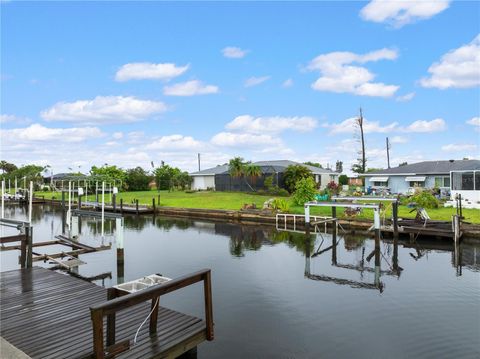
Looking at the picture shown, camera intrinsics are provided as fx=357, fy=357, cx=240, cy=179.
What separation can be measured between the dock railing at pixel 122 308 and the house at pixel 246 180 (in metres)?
38.5

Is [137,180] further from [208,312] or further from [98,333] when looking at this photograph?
[98,333]

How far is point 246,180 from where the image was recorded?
1859 inches

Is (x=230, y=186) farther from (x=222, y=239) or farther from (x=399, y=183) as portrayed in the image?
(x=222, y=239)

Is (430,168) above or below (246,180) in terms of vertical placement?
above

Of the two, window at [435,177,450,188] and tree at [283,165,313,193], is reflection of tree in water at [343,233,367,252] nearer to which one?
window at [435,177,450,188]

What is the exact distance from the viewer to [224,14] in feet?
→ 71.9

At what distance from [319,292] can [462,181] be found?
2118 centimetres

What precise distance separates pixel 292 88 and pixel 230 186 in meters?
17.8

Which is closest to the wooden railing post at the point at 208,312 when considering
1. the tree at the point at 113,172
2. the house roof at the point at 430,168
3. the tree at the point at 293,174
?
the house roof at the point at 430,168

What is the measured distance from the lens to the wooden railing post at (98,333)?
15.1 ft

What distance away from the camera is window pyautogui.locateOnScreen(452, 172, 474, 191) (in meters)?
26.6

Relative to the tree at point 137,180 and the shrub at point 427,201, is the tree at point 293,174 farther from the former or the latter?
the tree at point 137,180

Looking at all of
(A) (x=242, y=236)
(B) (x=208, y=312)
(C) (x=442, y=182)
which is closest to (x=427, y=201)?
(C) (x=442, y=182)

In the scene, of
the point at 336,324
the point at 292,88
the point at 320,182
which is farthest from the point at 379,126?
the point at 336,324
